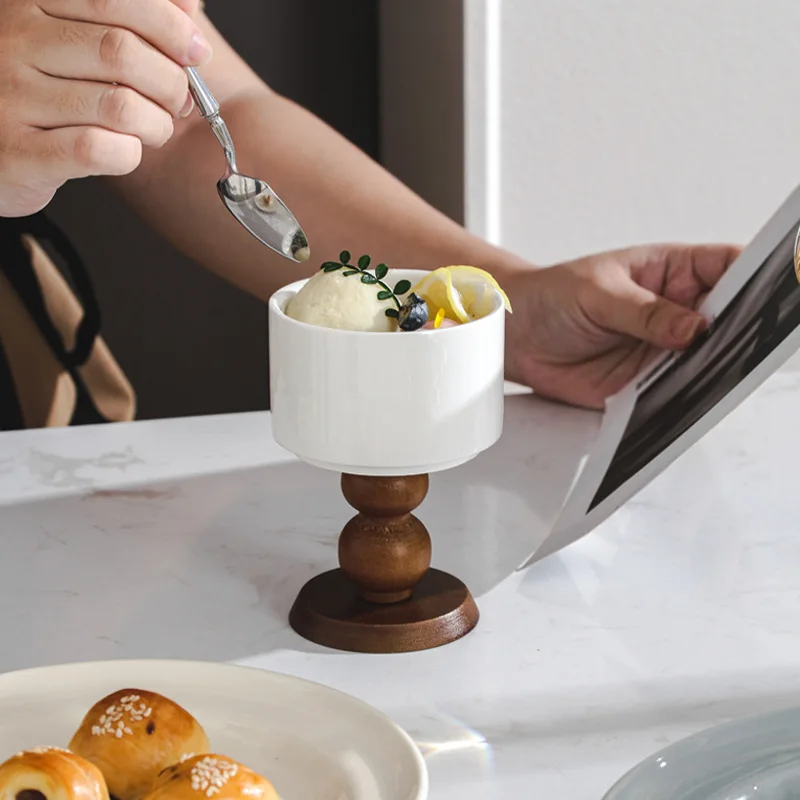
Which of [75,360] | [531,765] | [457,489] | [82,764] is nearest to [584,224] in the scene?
[75,360]

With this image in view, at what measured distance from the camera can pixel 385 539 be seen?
2.16 ft

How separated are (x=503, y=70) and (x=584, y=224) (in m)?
0.23

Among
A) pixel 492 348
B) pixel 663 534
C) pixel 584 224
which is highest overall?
pixel 492 348

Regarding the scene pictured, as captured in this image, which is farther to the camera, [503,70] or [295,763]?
[503,70]

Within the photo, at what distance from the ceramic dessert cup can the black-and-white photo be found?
4.8 inches

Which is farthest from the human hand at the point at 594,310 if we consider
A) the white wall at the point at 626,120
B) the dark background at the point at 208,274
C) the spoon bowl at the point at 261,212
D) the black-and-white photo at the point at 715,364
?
the dark background at the point at 208,274

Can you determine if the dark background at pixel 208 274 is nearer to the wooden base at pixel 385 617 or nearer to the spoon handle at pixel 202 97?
the spoon handle at pixel 202 97

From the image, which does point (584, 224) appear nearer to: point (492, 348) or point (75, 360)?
point (75, 360)

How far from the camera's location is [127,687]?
531mm

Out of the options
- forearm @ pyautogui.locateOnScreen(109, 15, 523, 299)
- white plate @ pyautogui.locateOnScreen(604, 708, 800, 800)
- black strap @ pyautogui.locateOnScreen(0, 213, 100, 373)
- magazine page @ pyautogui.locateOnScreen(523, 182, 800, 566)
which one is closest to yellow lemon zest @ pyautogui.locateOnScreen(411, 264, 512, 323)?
magazine page @ pyautogui.locateOnScreen(523, 182, 800, 566)

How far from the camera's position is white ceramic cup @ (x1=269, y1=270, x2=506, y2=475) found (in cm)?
60

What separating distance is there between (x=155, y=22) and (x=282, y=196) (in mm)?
404

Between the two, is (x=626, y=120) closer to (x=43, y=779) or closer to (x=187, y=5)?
(x=187, y=5)

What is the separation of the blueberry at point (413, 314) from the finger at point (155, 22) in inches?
9.1
